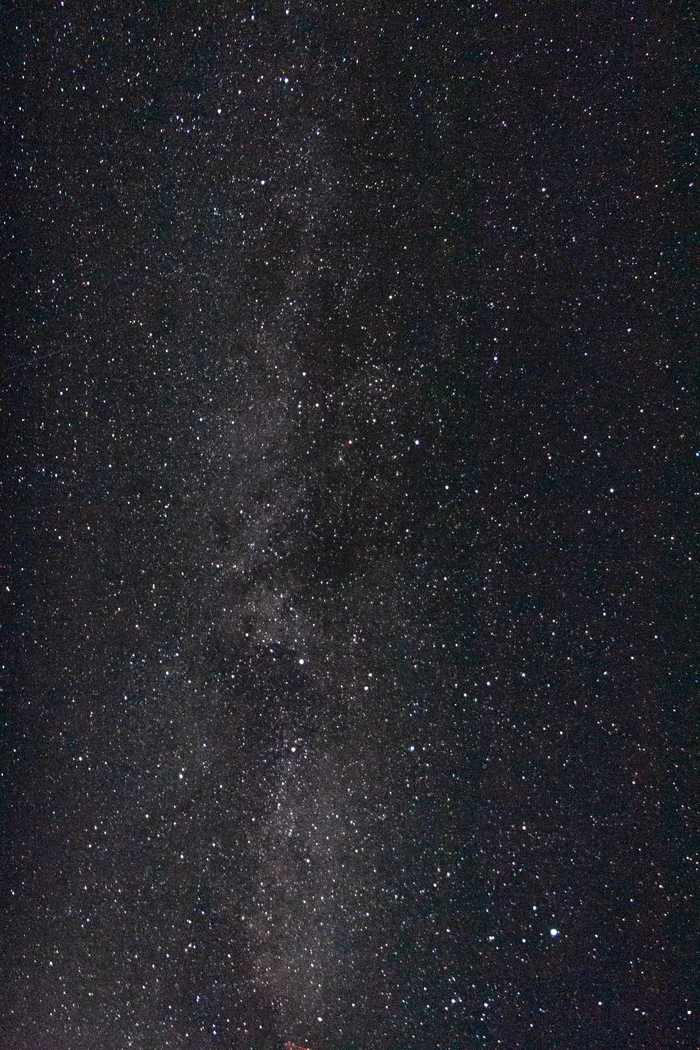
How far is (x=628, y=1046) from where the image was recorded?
1.90 feet

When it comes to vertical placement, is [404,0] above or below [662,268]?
above

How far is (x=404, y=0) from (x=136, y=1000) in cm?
90

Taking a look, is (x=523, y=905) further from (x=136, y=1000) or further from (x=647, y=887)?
(x=136, y=1000)

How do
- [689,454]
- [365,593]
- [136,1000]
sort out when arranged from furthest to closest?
[136,1000]
[365,593]
[689,454]

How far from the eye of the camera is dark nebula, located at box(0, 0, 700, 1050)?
564mm

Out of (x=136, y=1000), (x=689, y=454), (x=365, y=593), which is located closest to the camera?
(x=689, y=454)

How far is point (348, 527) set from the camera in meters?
0.66

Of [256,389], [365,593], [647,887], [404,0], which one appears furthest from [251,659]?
[404,0]

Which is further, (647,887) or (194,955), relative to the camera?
(194,955)

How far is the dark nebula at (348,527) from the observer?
0.56 m

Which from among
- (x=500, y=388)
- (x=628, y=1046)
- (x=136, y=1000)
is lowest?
(x=628, y=1046)

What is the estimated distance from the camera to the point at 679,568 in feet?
1.81

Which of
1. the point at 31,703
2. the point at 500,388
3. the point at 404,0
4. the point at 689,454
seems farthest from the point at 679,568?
the point at 31,703

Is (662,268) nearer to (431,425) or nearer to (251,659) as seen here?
(431,425)
